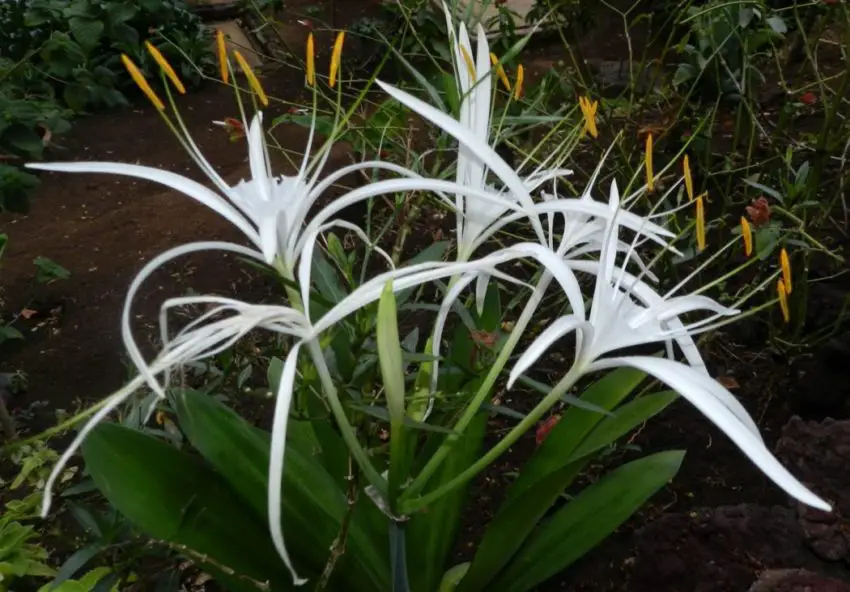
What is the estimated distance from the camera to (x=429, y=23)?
2.60 m

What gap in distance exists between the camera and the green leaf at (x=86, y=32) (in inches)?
116

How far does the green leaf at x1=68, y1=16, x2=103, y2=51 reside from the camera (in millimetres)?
2947

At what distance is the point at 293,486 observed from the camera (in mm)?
900

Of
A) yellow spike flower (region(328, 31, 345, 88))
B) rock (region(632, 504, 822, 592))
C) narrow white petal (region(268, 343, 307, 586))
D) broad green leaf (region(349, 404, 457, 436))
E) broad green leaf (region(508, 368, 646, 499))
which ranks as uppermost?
yellow spike flower (region(328, 31, 345, 88))

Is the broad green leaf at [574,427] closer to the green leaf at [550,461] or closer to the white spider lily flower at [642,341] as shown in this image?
the green leaf at [550,461]

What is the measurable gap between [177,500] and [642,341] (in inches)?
19.5

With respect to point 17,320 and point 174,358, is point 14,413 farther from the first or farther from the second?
point 174,358

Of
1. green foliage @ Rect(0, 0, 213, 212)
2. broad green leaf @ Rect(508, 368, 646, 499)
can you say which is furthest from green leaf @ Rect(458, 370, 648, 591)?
green foliage @ Rect(0, 0, 213, 212)

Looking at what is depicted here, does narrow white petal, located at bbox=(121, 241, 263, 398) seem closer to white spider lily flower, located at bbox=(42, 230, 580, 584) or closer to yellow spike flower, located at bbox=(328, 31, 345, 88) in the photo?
white spider lily flower, located at bbox=(42, 230, 580, 584)

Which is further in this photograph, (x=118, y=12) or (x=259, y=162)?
(x=118, y=12)

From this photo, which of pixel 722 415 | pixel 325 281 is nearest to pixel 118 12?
pixel 325 281

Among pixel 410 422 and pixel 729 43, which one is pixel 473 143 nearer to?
pixel 410 422

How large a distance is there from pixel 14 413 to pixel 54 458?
1.00 feet

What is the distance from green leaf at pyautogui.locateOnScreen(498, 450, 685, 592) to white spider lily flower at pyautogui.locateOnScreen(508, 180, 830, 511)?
0.26 m
